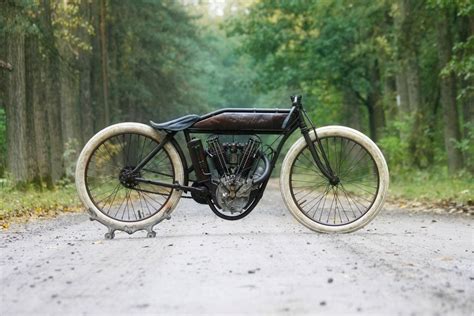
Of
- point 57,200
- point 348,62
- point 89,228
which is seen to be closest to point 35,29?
point 57,200

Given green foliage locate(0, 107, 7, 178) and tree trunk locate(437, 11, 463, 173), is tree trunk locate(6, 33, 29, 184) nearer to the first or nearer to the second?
green foliage locate(0, 107, 7, 178)

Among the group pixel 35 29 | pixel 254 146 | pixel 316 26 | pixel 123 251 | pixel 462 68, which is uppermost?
pixel 316 26

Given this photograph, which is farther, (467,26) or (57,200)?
(467,26)

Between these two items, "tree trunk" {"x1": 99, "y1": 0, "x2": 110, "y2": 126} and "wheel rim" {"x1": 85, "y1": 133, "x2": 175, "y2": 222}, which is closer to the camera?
"wheel rim" {"x1": 85, "y1": 133, "x2": 175, "y2": 222}

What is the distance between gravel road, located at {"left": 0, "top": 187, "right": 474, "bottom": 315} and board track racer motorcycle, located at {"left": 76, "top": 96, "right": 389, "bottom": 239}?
0.85 feet

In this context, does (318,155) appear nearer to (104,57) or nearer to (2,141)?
(2,141)

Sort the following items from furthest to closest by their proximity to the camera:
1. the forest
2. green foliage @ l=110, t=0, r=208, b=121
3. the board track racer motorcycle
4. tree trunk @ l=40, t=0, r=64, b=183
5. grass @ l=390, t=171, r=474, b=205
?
green foliage @ l=110, t=0, r=208, b=121 < tree trunk @ l=40, t=0, r=64, b=183 < the forest < grass @ l=390, t=171, r=474, b=205 < the board track racer motorcycle

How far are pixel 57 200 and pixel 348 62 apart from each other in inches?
822

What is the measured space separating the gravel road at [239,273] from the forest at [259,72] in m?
9.20

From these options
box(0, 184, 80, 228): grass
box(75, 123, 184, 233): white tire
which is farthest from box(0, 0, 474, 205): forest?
box(75, 123, 184, 233): white tire

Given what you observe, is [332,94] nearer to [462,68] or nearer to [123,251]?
[462,68]

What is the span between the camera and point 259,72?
38719mm

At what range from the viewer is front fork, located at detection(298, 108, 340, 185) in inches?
302

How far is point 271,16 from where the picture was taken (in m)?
37.4
